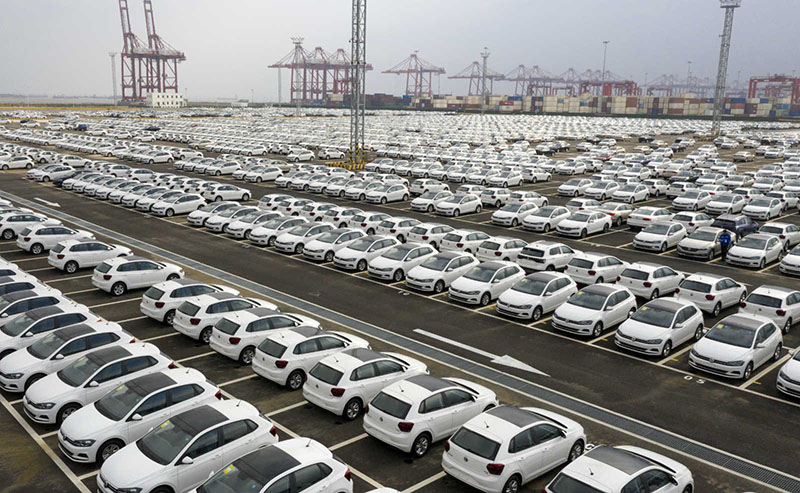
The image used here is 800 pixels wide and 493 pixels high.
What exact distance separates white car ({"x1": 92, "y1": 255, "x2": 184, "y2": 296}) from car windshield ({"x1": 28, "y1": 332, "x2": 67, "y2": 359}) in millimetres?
6644

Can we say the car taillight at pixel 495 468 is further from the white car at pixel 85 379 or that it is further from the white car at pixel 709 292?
the white car at pixel 709 292

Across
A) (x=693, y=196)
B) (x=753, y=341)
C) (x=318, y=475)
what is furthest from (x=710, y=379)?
(x=693, y=196)

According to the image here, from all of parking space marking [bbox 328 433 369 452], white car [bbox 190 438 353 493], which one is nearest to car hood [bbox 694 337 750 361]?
parking space marking [bbox 328 433 369 452]

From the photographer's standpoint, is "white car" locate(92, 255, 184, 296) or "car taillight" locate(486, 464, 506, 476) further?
"white car" locate(92, 255, 184, 296)

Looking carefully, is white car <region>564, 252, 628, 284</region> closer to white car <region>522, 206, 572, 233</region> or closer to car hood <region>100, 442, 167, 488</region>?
white car <region>522, 206, 572, 233</region>

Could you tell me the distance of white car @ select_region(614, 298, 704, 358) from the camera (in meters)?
17.1

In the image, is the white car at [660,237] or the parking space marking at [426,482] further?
the white car at [660,237]

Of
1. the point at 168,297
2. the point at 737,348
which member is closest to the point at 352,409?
the point at 168,297

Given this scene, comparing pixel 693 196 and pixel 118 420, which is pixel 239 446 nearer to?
pixel 118 420

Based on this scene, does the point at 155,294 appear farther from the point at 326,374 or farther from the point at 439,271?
the point at 439,271

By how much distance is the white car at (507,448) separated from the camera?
10.3 metres

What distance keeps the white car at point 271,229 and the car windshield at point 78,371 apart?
53.4 feet

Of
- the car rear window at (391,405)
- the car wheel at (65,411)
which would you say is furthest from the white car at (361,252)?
the car wheel at (65,411)

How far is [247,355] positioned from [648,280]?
14293mm
